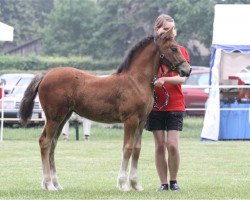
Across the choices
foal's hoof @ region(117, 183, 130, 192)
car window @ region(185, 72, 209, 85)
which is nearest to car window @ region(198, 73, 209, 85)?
car window @ region(185, 72, 209, 85)

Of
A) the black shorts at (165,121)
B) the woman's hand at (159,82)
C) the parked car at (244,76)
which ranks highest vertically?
the woman's hand at (159,82)

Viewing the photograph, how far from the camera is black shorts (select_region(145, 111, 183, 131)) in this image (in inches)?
452

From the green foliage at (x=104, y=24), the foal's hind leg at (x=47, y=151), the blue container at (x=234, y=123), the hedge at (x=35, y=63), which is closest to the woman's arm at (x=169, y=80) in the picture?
the foal's hind leg at (x=47, y=151)

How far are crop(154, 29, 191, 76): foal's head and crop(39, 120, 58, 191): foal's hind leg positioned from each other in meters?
1.69

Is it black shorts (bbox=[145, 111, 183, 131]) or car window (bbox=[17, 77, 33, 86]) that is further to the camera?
car window (bbox=[17, 77, 33, 86])

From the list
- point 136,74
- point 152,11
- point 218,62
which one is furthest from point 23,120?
point 152,11

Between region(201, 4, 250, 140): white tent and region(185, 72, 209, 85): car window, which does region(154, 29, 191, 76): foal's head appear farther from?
region(185, 72, 209, 85): car window

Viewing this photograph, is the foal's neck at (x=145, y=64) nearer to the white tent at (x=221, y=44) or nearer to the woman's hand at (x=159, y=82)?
the woman's hand at (x=159, y=82)

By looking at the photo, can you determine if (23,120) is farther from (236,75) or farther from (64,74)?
(236,75)

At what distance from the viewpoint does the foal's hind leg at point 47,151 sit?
11547 millimetres

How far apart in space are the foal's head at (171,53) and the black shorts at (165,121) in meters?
0.61

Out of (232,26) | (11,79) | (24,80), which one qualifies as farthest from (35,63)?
(232,26)

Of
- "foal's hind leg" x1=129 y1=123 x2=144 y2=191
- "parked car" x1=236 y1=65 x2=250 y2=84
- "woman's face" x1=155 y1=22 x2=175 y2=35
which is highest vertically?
"woman's face" x1=155 y1=22 x2=175 y2=35

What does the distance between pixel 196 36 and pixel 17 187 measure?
42.4 metres
